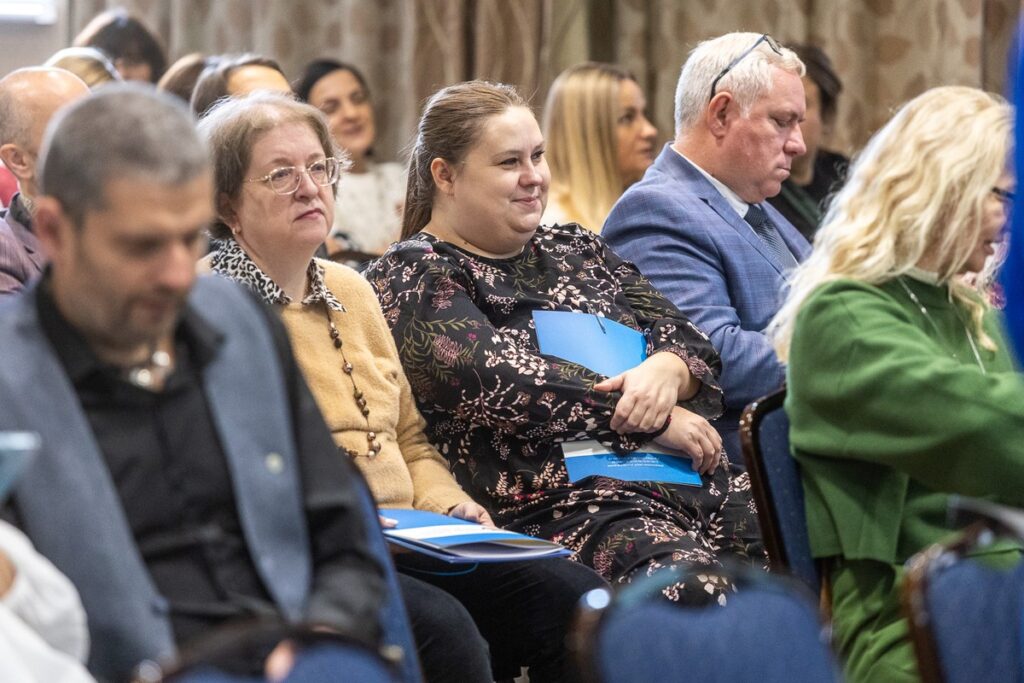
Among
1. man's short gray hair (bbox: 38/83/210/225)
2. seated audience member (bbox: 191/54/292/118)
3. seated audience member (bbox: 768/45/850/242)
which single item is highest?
man's short gray hair (bbox: 38/83/210/225)

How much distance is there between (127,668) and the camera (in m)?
1.81

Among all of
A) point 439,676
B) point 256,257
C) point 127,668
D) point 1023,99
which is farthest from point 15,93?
point 1023,99

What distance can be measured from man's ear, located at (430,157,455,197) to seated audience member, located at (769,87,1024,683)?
901 millimetres

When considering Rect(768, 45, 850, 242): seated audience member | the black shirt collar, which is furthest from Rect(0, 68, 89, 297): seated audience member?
Rect(768, 45, 850, 242): seated audience member

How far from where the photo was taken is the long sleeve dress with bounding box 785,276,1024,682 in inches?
92.8

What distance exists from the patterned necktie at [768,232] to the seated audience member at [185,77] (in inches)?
69.0

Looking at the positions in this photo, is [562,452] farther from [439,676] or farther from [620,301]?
[439,676]

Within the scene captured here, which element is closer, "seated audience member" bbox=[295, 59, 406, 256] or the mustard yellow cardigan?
the mustard yellow cardigan

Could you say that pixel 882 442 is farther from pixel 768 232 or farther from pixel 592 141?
pixel 592 141

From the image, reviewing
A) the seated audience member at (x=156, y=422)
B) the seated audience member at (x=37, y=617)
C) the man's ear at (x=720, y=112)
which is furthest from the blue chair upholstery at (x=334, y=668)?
the man's ear at (x=720, y=112)

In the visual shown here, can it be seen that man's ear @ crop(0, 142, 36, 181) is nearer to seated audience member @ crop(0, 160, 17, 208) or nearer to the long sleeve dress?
seated audience member @ crop(0, 160, 17, 208)

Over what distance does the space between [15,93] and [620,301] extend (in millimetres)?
1434

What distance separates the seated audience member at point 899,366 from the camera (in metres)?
2.37

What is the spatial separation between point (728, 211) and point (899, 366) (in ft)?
4.43
